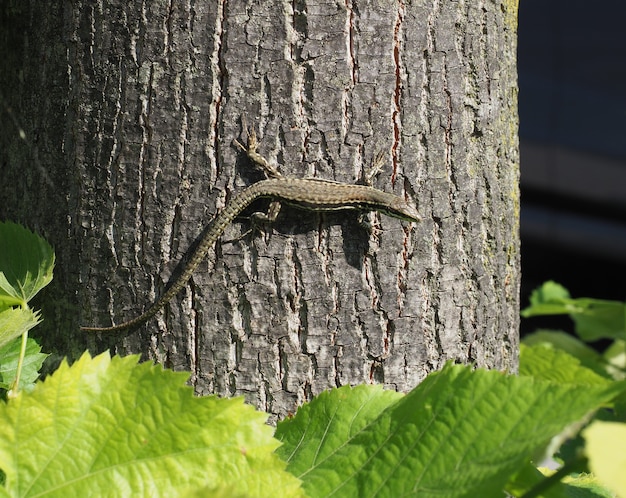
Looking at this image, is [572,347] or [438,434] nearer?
[438,434]

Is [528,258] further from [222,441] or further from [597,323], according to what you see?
[222,441]

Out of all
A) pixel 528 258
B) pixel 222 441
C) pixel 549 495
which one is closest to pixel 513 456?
pixel 549 495

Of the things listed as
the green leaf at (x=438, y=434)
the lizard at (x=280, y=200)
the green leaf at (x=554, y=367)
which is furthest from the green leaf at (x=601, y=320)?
the green leaf at (x=438, y=434)

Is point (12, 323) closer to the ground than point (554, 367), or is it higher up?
higher up

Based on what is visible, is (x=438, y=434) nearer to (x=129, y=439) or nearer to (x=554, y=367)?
(x=129, y=439)

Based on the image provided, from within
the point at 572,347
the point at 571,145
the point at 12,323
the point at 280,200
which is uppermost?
the point at 571,145

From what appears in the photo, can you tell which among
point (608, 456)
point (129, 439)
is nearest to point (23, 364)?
point (129, 439)

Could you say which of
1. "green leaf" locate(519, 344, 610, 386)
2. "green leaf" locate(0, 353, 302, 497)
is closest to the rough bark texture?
"green leaf" locate(519, 344, 610, 386)

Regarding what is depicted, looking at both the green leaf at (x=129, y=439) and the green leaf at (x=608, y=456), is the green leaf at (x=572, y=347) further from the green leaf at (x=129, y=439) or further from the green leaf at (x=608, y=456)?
the green leaf at (x=608, y=456)
